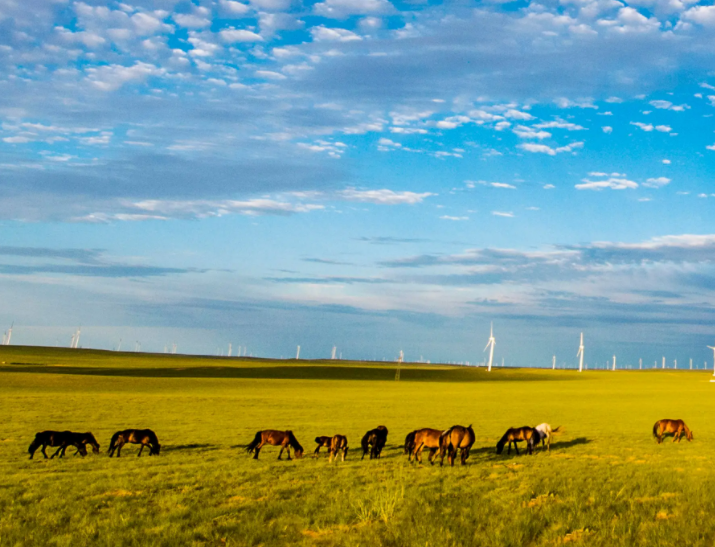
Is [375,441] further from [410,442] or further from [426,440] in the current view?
[426,440]

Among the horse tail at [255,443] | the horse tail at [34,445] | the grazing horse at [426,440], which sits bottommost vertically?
the horse tail at [34,445]

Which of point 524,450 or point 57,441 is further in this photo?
point 524,450

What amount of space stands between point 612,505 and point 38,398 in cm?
5479

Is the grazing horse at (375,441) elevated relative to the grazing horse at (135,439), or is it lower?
elevated

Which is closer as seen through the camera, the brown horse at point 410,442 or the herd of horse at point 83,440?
the herd of horse at point 83,440

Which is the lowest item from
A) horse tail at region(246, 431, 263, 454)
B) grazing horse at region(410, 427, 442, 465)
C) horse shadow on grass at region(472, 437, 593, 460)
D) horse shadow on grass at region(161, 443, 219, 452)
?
horse shadow on grass at region(161, 443, 219, 452)

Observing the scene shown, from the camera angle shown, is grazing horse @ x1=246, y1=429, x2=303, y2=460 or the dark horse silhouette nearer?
the dark horse silhouette

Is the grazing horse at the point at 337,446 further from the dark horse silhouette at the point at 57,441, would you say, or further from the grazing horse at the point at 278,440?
the dark horse silhouette at the point at 57,441

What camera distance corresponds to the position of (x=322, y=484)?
17.0 m

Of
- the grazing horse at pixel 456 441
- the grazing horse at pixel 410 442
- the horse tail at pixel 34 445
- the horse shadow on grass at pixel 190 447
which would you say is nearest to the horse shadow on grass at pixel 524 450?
the grazing horse at pixel 456 441

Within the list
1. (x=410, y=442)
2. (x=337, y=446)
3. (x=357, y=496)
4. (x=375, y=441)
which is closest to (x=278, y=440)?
(x=337, y=446)

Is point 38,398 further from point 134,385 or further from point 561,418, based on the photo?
point 561,418

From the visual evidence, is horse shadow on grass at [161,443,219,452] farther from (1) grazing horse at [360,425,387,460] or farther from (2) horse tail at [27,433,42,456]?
(1) grazing horse at [360,425,387,460]

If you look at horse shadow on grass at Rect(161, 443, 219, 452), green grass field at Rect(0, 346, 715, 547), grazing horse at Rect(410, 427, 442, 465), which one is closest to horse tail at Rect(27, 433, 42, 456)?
green grass field at Rect(0, 346, 715, 547)
